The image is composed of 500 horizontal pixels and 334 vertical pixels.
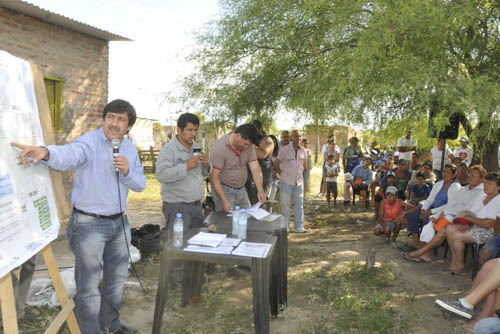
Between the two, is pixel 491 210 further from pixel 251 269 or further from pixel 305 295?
pixel 251 269

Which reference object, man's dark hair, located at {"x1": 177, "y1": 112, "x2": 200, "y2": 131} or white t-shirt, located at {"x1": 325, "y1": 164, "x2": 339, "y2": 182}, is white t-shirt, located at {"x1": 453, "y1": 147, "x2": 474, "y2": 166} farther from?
man's dark hair, located at {"x1": 177, "y1": 112, "x2": 200, "y2": 131}

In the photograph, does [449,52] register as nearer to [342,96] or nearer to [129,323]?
[342,96]

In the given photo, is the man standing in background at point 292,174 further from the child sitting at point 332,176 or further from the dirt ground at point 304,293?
the child sitting at point 332,176

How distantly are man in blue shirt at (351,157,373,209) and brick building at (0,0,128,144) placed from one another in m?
6.37

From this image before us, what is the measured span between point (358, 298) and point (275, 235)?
4.28 ft

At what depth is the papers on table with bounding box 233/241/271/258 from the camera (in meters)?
3.10

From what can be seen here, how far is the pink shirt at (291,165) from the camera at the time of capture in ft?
24.5

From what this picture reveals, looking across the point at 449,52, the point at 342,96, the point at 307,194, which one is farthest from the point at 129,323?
the point at 307,194

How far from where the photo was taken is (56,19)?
6824 mm

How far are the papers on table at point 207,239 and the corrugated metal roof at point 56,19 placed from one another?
194 inches

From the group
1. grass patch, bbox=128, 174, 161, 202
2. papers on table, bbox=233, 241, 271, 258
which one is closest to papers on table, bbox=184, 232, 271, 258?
papers on table, bbox=233, 241, 271, 258

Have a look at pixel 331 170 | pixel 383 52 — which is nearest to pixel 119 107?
pixel 383 52

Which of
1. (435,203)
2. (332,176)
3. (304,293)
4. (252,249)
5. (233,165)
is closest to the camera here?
(252,249)

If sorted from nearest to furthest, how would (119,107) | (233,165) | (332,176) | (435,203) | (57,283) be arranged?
(57,283) < (119,107) < (233,165) < (435,203) < (332,176)
